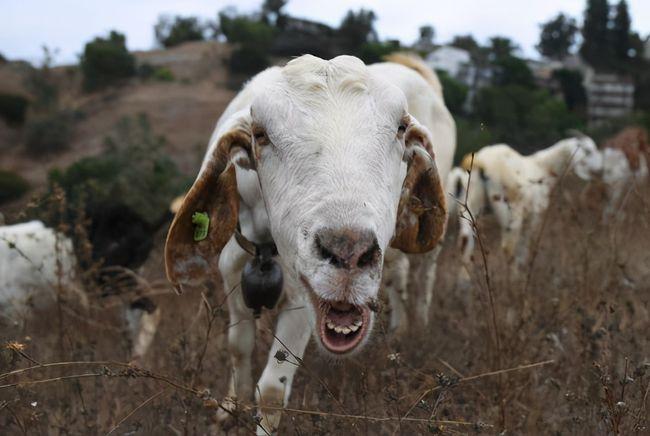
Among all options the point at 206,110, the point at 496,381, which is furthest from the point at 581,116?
the point at 206,110

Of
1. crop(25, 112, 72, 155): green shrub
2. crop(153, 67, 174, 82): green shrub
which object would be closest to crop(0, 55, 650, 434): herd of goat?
crop(25, 112, 72, 155): green shrub

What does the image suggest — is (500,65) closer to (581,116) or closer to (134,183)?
(581,116)

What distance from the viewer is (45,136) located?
2977 cm

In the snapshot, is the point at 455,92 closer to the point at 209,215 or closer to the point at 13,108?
the point at 209,215

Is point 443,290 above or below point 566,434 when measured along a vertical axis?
below

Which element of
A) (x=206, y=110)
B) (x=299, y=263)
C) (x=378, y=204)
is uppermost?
(x=378, y=204)

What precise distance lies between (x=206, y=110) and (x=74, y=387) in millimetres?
31643

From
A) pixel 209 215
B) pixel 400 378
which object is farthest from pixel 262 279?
pixel 400 378

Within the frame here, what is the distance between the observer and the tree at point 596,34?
58.9 ft

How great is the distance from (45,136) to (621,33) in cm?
2290

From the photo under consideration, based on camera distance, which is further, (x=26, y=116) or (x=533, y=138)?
(x=26, y=116)

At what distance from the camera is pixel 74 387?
3580 mm

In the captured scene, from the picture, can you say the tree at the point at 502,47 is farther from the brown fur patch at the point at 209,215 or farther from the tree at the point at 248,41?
the tree at the point at 248,41

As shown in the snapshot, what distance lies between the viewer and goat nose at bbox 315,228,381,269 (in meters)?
2.09
